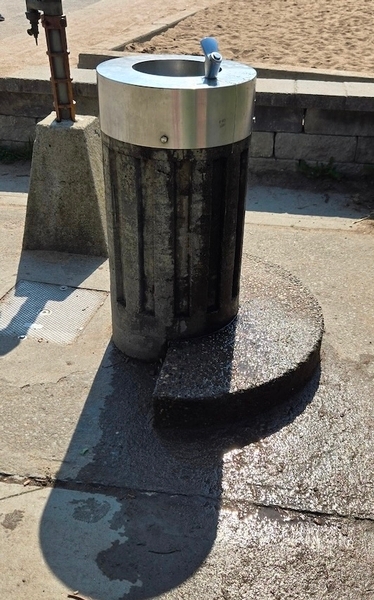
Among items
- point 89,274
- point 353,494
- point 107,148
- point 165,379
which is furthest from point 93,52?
point 353,494

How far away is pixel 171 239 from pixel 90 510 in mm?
1156

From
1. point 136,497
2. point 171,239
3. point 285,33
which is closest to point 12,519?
point 136,497

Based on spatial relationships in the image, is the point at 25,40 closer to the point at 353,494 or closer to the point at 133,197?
the point at 133,197

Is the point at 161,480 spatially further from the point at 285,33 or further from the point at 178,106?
the point at 285,33

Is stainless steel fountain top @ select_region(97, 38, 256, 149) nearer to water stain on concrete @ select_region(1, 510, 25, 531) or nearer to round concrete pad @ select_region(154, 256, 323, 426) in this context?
round concrete pad @ select_region(154, 256, 323, 426)

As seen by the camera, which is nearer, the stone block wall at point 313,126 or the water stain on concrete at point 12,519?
the water stain on concrete at point 12,519

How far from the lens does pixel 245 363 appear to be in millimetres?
2846

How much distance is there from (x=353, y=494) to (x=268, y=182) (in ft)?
11.9

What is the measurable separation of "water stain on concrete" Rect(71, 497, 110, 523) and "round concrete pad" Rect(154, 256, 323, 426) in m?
0.46

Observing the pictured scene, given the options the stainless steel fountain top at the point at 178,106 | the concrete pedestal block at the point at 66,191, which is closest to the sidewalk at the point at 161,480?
the concrete pedestal block at the point at 66,191

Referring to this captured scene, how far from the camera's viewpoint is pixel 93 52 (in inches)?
324

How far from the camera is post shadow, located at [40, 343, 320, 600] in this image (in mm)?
2174

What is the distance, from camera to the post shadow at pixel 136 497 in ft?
7.13

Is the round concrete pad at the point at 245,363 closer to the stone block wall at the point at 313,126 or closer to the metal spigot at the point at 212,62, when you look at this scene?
the metal spigot at the point at 212,62
